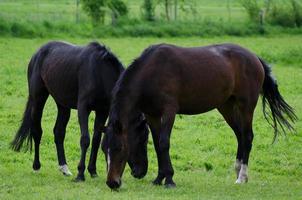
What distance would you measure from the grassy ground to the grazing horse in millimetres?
458

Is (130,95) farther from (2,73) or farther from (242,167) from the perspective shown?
(2,73)

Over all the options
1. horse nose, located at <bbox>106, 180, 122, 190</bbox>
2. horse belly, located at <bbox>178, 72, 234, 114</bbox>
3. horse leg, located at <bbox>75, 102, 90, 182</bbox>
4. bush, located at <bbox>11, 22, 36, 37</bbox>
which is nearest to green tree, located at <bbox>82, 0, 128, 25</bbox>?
bush, located at <bbox>11, 22, 36, 37</bbox>

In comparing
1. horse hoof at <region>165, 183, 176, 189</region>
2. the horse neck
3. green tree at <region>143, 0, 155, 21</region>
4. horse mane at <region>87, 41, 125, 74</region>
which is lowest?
green tree at <region>143, 0, 155, 21</region>

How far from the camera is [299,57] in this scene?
26.6 meters

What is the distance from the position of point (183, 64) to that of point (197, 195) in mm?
1913

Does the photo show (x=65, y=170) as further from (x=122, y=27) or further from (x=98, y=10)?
(x=98, y=10)

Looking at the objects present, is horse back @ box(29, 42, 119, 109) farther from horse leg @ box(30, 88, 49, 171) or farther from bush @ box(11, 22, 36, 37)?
bush @ box(11, 22, 36, 37)

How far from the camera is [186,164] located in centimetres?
1211

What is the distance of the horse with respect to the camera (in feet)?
33.3

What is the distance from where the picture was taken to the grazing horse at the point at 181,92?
948cm

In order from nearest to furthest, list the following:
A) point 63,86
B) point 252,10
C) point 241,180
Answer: point 241,180 < point 63,86 < point 252,10

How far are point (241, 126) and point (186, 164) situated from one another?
169 centimetres

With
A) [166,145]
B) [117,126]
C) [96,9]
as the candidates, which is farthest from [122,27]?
[117,126]

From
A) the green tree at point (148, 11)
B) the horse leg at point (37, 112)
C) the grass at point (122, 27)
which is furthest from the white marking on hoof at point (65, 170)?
the green tree at point (148, 11)
